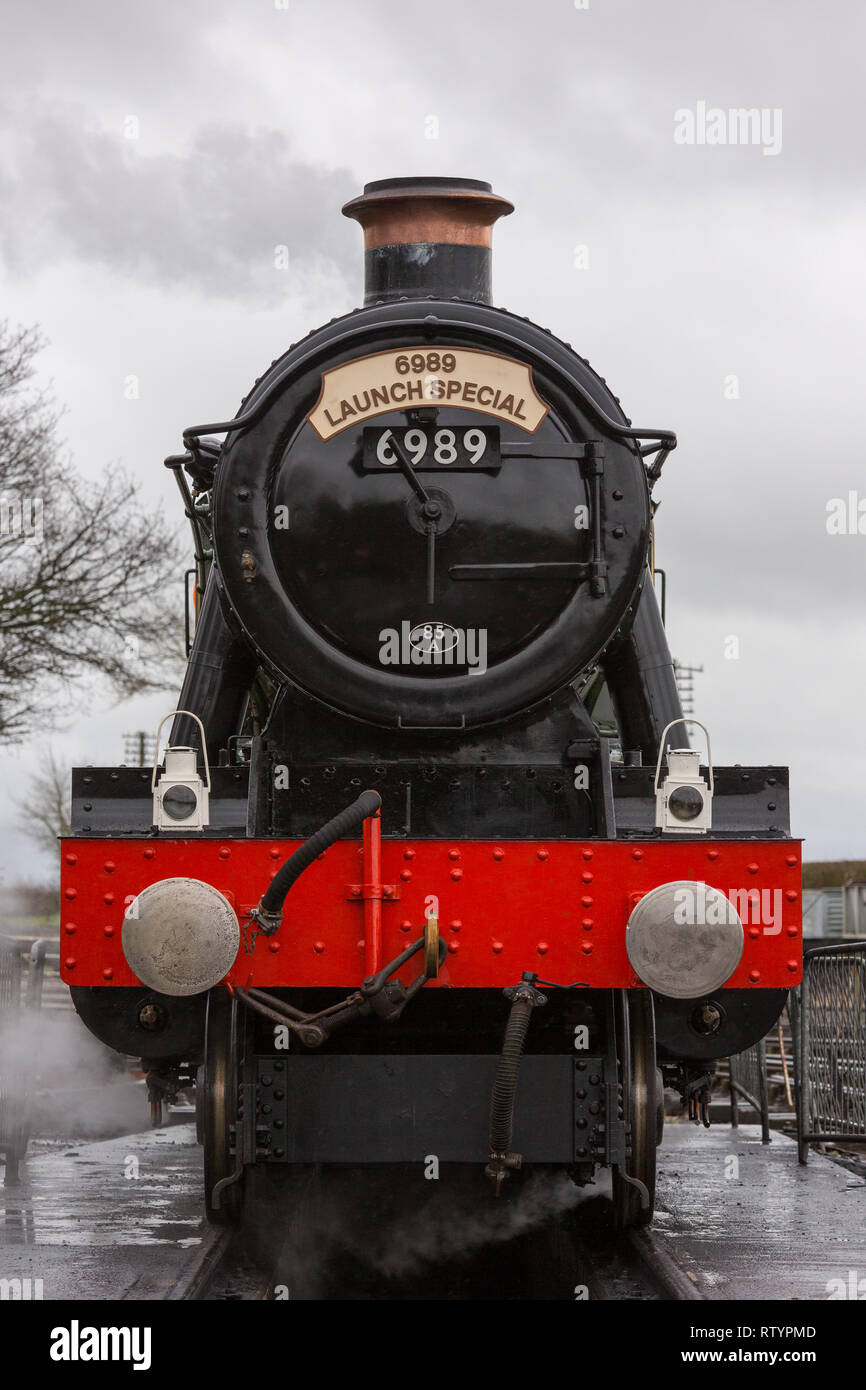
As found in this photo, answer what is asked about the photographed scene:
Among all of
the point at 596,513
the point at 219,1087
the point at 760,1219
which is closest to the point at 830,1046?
the point at 760,1219

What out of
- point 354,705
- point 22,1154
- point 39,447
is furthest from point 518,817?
point 39,447

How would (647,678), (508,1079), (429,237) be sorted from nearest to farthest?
(508,1079) < (647,678) < (429,237)

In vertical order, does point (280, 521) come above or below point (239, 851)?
above

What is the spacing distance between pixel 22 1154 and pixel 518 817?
335cm

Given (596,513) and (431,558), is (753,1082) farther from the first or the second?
(431,558)

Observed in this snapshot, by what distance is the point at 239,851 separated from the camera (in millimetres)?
4816

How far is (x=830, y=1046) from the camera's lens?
27.7 ft

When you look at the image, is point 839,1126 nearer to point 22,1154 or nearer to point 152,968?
point 22,1154

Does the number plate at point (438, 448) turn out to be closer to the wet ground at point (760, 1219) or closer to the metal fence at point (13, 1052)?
the wet ground at point (760, 1219)

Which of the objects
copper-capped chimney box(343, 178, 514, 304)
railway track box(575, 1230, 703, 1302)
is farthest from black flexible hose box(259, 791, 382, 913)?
copper-capped chimney box(343, 178, 514, 304)

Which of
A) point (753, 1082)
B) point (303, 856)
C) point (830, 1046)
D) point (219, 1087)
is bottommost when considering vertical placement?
point (753, 1082)

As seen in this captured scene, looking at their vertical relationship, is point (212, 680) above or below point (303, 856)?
above

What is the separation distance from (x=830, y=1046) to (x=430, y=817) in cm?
394
